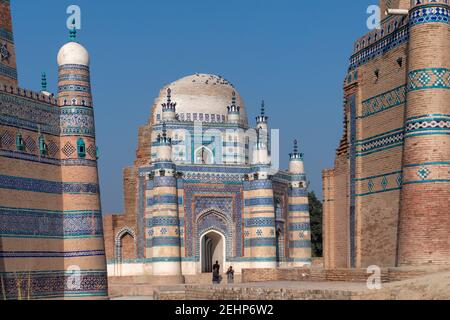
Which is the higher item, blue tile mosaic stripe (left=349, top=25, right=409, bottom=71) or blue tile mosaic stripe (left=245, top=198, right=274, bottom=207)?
blue tile mosaic stripe (left=349, top=25, right=409, bottom=71)

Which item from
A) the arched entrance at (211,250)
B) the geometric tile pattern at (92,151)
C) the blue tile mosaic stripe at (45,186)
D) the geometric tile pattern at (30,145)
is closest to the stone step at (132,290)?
the arched entrance at (211,250)

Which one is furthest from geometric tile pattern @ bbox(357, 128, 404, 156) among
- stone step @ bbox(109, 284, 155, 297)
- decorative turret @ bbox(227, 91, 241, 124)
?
decorative turret @ bbox(227, 91, 241, 124)

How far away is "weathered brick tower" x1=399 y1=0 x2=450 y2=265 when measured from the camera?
49.1 ft

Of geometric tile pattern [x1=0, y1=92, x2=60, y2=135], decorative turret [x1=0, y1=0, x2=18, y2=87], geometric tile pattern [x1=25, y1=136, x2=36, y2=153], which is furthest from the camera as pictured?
decorative turret [x1=0, y1=0, x2=18, y2=87]

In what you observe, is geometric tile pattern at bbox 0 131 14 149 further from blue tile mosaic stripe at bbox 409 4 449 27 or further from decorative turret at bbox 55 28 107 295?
blue tile mosaic stripe at bbox 409 4 449 27

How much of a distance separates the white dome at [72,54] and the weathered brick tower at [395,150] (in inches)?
317

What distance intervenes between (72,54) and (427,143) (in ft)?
39.9

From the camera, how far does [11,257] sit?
2150 centimetres

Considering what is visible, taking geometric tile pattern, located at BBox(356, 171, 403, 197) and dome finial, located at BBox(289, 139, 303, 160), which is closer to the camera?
geometric tile pattern, located at BBox(356, 171, 403, 197)

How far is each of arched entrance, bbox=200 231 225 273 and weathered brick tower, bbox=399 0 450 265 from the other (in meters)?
18.5

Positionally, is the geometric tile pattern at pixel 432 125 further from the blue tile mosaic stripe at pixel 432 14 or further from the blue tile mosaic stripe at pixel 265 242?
the blue tile mosaic stripe at pixel 265 242

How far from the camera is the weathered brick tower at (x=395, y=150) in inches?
595
